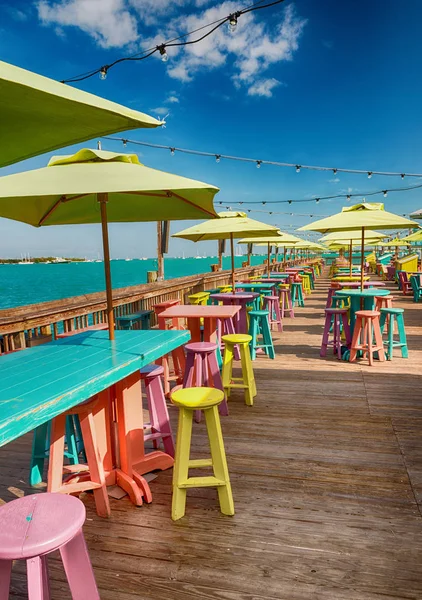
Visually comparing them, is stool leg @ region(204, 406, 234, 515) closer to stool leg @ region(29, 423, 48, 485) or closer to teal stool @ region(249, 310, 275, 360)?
stool leg @ region(29, 423, 48, 485)

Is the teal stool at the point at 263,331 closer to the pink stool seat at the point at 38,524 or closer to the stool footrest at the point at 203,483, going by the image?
the stool footrest at the point at 203,483

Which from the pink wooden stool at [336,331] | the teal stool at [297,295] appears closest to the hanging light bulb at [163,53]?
the pink wooden stool at [336,331]

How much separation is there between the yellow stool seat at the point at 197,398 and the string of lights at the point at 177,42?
4.34 m

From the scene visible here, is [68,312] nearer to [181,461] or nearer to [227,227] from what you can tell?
[227,227]

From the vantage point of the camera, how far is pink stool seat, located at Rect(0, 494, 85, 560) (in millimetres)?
1189

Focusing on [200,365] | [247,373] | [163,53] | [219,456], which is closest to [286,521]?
[219,456]

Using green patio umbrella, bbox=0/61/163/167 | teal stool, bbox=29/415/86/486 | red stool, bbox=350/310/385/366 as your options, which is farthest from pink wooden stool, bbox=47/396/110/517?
red stool, bbox=350/310/385/366

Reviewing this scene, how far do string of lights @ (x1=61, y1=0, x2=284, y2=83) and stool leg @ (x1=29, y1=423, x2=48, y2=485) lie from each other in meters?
4.87

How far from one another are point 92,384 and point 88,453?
657 mm

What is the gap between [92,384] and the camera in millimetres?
1946

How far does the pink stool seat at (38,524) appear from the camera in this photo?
3.90 ft

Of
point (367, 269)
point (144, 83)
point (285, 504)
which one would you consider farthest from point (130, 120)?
point (367, 269)

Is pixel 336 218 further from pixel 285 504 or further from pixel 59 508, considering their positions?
pixel 59 508

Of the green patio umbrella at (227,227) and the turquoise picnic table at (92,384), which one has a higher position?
the green patio umbrella at (227,227)
